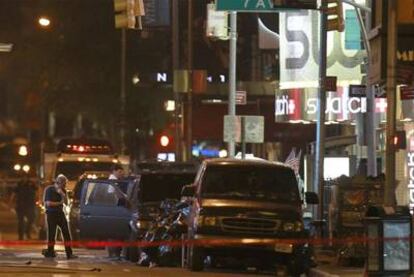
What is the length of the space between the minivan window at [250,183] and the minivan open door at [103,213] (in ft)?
13.2

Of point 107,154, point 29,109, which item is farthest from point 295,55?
point 29,109

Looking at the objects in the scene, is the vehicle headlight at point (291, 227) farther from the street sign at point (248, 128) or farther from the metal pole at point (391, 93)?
the street sign at point (248, 128)

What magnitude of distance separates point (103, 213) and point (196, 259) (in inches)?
210

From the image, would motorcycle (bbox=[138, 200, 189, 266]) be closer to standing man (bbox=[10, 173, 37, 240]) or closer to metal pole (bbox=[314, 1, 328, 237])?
metal pole (bbox=[314, 1, 328, 237])

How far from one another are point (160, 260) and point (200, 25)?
33812mm

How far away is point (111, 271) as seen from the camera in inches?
616

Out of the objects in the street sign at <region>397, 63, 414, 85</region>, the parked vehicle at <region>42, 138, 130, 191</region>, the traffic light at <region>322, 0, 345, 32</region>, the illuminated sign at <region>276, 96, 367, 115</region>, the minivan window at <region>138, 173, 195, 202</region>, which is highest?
the traffic light at <region>322, 0, 345, 32</region>

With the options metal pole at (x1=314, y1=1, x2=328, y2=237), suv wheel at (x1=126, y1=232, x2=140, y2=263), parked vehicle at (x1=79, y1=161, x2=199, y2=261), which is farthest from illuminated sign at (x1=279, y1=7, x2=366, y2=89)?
suv wheel at (x1=126, y1=232, x2=140, y2=263)

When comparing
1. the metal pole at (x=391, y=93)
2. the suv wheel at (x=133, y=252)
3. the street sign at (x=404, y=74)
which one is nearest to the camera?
the metal pole at (x=391, y=93)

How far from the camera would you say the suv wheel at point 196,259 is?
50.1ft

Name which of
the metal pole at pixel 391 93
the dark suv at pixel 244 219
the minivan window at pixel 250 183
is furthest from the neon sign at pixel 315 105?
the metal pole at pixel 391 93

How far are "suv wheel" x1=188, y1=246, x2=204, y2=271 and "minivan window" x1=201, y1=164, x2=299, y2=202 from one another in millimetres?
1020

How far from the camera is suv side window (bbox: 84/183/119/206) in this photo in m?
20.3

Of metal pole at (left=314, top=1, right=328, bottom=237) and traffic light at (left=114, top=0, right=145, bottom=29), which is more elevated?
traffic light at (left=114, top=0, right=145, bottom=29)
